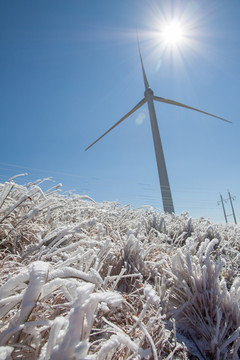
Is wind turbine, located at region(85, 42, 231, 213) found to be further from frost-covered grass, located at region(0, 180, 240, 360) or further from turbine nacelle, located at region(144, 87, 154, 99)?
frost-covered grass, located at region(0, 180, 240, 360)

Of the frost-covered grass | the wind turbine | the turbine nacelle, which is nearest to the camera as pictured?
the frost-covered grass

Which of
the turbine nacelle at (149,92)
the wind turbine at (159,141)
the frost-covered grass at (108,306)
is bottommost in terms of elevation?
the frost-covered grass at (108,306)

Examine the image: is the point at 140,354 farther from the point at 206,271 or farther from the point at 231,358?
the point at 206,271

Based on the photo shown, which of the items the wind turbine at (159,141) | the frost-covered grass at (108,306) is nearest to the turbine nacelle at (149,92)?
the wind turbine at (159,141)

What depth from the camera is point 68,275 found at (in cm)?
67

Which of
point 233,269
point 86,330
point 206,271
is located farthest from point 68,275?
point 233,269

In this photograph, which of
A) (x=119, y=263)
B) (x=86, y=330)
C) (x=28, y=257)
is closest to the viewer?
(x=86, y=330)

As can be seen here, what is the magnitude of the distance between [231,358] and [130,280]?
0.55 metres

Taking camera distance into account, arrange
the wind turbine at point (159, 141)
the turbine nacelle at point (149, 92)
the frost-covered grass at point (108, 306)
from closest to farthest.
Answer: the frost-covered grass at point (108, 306)
the wind turbine at point (159, 141)
the turbine nacelle at point (149, 92)

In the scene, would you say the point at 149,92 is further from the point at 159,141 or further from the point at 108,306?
the point at 108,306

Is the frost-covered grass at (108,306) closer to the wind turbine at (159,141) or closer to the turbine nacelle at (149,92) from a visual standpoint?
the wind turbine at (159,141)

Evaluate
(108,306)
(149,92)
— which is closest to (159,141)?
(149,92)

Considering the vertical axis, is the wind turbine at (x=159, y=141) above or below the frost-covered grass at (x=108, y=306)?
above

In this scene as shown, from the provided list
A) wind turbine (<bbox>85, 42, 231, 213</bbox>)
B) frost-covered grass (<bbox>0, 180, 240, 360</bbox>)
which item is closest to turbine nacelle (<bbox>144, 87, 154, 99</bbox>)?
wind turbine (<bbox>85, 42, 231, 213</bbox>)
